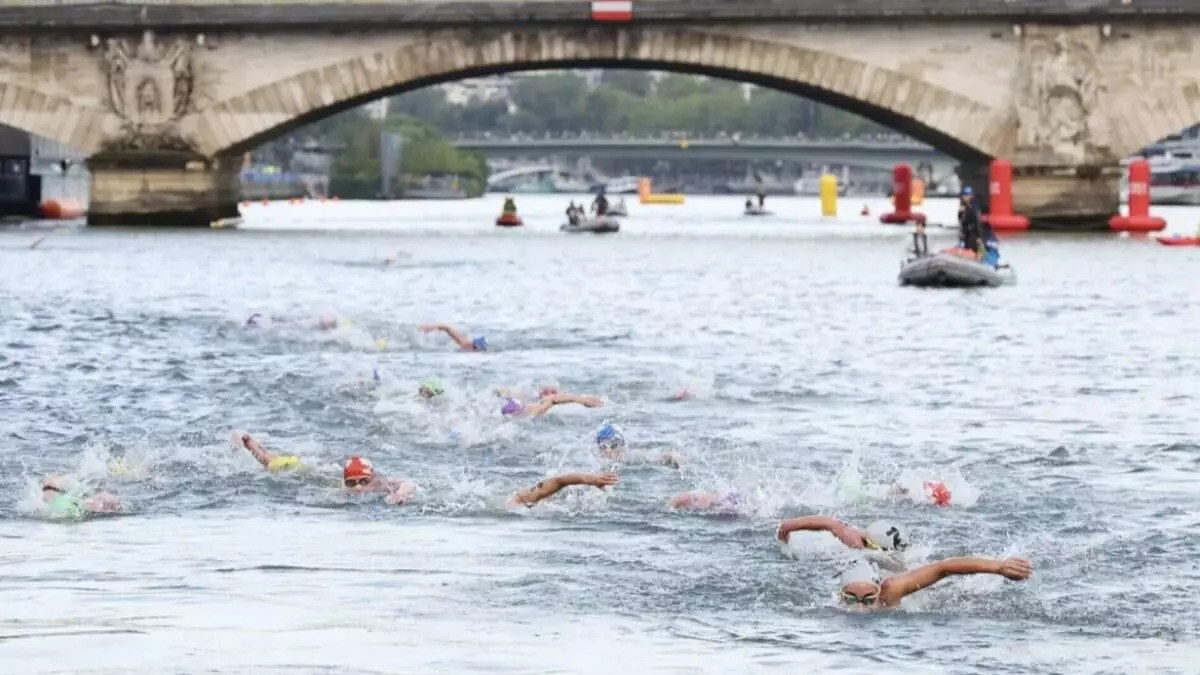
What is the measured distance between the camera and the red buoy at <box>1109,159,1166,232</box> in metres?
87.1

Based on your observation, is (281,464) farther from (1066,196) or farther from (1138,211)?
(1138,211)

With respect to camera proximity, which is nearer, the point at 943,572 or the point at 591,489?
the point at 943,572

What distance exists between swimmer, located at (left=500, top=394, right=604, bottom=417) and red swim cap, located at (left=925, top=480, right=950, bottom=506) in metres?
6.75

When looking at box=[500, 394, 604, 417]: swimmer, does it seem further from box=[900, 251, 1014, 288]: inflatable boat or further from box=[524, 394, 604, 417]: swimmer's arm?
box=[900, 251, 1014, 288]: inflatable boat

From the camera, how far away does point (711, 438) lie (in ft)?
85.4

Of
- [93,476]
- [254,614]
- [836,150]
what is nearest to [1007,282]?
[93,476]

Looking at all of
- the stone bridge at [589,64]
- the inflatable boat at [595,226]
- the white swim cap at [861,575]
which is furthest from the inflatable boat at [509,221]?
the white swim cap at [861,575]

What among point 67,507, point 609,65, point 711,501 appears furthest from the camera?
Result: point 609,65

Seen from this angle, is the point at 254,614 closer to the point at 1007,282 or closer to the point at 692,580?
the point at 692,580

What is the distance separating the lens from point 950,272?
179 feet

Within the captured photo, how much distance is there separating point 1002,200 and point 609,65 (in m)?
13.7

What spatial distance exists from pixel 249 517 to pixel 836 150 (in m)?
171

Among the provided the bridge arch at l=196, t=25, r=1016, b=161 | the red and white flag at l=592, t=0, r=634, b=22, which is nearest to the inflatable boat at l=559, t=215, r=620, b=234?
the bridge arch at l=196, t=25, r=1016, b=161

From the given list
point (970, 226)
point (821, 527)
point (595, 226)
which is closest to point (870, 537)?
point (821, 527)
